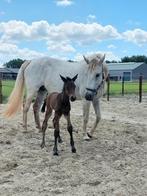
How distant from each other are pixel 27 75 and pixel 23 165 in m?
3.32

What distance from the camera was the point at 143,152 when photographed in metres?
6.38

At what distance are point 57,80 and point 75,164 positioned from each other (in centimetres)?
276

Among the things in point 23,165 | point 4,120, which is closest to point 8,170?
point 23,165

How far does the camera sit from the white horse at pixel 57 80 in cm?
705

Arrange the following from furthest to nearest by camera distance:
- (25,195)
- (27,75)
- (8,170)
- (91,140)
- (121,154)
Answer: (27,75) → (91,140) → (121,154) → (8,170) → (25,195)

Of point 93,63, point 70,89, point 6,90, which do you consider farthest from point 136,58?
point 70,89

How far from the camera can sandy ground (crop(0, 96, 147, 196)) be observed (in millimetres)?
4465

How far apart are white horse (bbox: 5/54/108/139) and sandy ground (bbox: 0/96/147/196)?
0.46m

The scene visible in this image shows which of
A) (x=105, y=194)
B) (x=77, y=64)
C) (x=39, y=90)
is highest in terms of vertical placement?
(x=77, y=64)

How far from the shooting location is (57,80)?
797cm

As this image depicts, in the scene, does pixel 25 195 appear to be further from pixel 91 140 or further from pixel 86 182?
pixel 91 140

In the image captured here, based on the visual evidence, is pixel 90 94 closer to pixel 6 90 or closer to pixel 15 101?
pixel 15 101

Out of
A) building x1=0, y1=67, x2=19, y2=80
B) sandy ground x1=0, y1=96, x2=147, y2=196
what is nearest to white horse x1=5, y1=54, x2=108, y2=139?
sandy ground x1=0, y1=96, x2=147, y2=196

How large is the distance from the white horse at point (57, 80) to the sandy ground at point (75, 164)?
1.51ft
